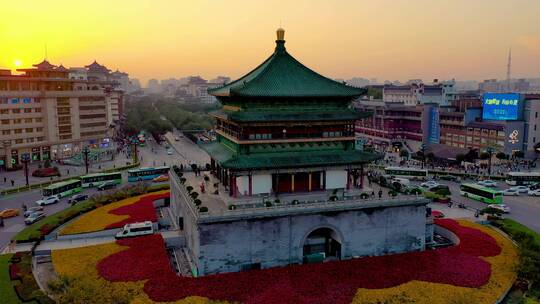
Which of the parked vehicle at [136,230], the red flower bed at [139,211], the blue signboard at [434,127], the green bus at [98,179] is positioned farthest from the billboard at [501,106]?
the parked vehicle at [136,230]

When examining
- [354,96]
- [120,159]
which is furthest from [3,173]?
[354,96]

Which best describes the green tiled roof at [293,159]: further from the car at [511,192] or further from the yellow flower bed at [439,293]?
the car at [511,192]

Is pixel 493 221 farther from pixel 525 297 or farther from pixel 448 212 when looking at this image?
pixel 525 297

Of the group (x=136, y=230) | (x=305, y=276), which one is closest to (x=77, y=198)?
(x=136, y=230)

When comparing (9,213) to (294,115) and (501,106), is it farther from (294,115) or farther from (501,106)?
(501,106)

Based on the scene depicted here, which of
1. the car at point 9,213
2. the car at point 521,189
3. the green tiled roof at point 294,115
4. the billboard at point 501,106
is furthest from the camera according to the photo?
the billboard at point 501,106

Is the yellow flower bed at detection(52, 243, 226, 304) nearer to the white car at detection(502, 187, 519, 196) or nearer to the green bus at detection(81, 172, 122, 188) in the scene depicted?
the green bus at detection(81, 172, 122, 188)
